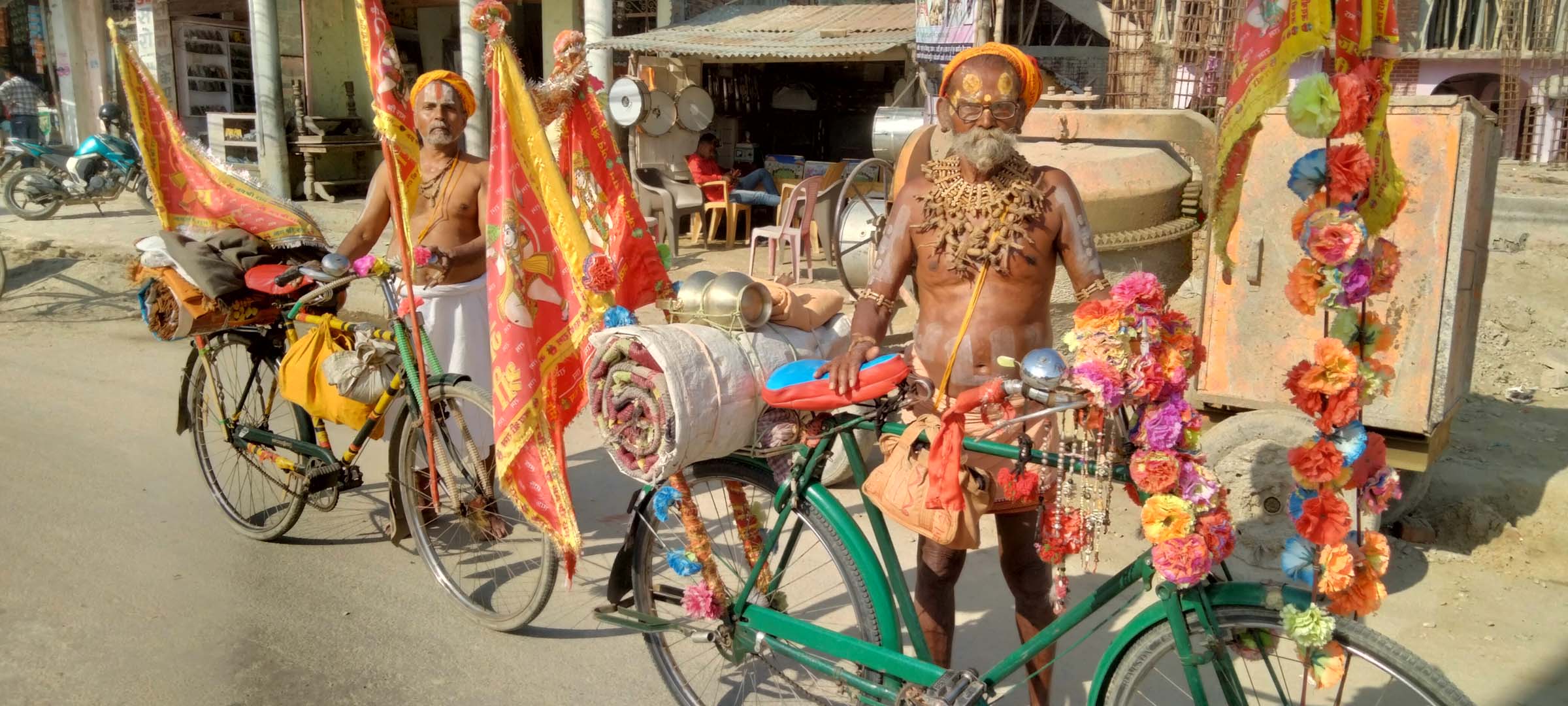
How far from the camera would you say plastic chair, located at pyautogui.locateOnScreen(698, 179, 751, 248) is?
11314 millimetres

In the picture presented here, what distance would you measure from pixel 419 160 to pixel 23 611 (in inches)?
82.4

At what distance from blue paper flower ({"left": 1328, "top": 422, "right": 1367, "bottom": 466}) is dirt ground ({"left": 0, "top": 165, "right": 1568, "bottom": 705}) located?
6.02ft

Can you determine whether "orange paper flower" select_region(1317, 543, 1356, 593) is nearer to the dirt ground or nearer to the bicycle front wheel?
the bicycle front wheel

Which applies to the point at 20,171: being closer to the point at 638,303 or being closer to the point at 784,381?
the point at 638,303

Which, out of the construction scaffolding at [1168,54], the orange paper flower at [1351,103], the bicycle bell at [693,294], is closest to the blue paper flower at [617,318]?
the bicycle bell at [693,294]

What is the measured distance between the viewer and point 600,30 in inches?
432

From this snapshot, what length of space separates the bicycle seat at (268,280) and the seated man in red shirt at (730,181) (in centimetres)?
748

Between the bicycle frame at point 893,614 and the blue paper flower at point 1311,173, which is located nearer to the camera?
the blue paper flower at point 1311,173

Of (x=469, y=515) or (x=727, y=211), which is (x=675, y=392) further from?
(x=727, y=211)

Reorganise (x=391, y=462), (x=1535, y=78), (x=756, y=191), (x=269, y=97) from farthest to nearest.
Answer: (x=269, y=97), (x=1535, y=78), (x=756, y=191), (x=391, y=462)

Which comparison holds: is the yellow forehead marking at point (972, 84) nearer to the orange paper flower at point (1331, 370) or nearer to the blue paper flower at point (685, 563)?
the orange paper flower at point (1331, 370)

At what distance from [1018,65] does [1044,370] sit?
92cm

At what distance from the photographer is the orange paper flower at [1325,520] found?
189 centimetres

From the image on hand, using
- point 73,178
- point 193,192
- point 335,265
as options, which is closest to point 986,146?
point 335,265
